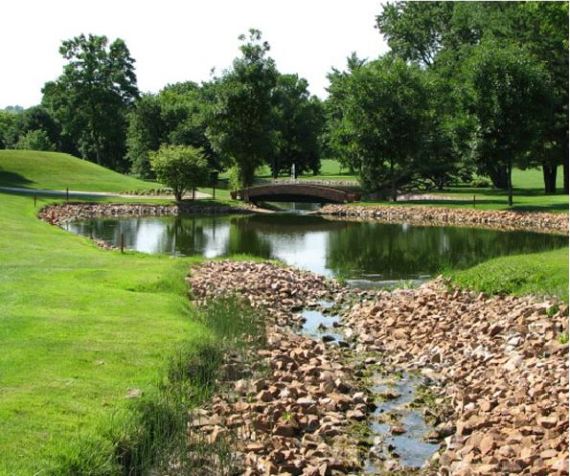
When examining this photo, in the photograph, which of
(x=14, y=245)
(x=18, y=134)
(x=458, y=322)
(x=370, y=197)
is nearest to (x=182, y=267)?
(x=14, y=245)

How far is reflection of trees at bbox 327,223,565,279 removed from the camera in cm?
3219

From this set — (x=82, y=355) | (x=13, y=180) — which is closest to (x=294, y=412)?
Answer: (x=82, y=355)

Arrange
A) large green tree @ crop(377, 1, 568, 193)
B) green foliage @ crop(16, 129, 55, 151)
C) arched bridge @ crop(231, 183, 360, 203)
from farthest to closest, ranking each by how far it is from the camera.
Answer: green foliage @ crop(16, 129, 55, 151) → arched bridge @ crop(231, 183, 360, 203) → large green tree @ crop(377, 1, 568, 193)

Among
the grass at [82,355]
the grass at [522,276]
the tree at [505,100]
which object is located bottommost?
the grass at [82,355]

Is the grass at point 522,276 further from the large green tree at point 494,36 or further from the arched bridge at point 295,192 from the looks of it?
the arched bridge at point 295,192

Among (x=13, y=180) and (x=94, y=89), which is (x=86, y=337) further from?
(x=94, y=89)

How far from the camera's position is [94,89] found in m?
98.1

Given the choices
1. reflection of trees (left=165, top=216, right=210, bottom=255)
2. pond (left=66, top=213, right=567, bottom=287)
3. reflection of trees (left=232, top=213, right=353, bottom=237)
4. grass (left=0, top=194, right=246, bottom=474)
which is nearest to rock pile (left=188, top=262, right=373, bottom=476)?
grass (left=0, top=194, right=246, bottom=474)

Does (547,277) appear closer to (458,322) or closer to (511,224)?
(458,322)

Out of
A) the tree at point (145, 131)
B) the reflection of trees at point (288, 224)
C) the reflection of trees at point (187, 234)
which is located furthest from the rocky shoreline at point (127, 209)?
the tree at point (145, 131)

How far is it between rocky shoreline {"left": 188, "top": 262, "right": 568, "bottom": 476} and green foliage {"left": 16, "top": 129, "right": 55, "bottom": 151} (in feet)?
300

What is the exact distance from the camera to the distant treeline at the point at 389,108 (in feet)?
172

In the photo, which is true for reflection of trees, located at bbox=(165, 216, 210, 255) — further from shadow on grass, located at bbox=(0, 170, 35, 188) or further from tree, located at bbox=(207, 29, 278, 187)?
shadow on grass, located at bbox=(0, 170, 35, 188)

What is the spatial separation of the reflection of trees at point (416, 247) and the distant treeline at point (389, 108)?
9577 millimetres
